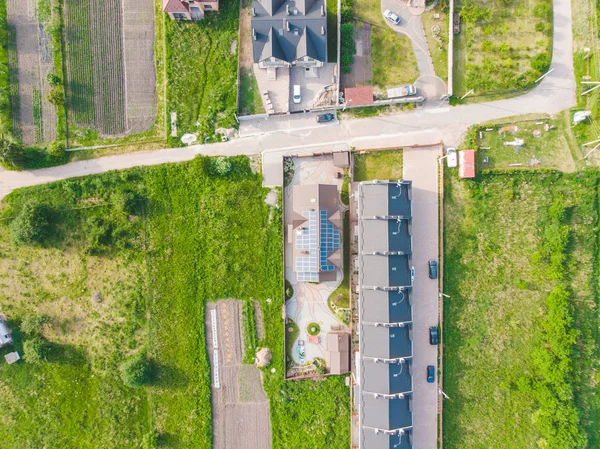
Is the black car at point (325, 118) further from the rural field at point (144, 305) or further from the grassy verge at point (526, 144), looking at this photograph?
the grassy verge at point (526, 144)

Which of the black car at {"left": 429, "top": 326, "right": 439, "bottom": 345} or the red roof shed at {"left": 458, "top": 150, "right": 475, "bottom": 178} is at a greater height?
the red roof shed at {"left": 458, "top": 150, "right": 475, "bottom": 178}

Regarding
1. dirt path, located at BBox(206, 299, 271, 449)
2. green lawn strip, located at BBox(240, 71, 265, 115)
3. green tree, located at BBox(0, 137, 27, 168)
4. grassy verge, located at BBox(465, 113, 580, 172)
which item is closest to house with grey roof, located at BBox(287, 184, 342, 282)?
dirt path, located at BBox(206, 299, 271, 449)

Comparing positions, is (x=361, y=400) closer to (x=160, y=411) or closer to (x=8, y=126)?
(x=160, y=411)

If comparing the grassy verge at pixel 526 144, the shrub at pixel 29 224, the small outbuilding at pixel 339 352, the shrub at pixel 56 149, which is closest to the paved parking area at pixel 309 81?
Result: the grassy verge at pixel 526 144

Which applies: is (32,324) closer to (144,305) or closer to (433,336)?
(144,305)

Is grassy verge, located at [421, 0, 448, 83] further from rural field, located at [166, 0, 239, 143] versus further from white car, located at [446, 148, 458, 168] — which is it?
rural field, located at [166, 0, 239, 143]

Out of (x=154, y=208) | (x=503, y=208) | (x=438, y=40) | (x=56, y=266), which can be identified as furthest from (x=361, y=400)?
(x=438, y=40)
